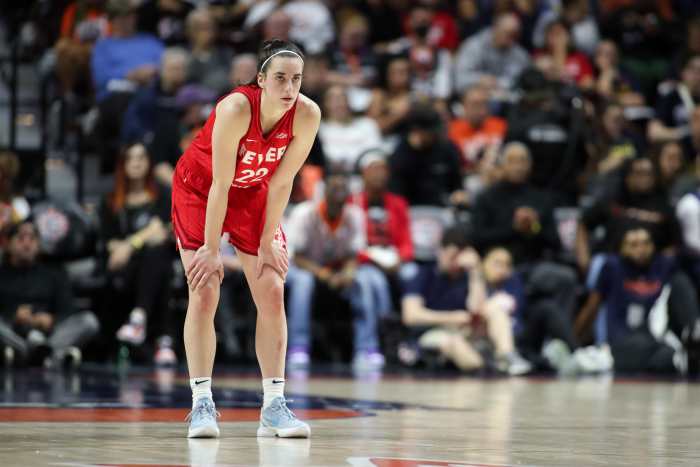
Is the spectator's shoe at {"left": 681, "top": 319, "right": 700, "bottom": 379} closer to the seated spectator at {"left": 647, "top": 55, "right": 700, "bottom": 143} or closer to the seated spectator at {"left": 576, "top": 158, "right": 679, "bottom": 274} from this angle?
the seated spectator at {"left": 576, "top": 158, "right": 679, "bottom": 274}

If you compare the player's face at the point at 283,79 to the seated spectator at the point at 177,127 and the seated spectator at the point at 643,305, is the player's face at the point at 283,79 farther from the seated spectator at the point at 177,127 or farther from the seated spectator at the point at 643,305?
A: the seated spectator at the point at 643,305

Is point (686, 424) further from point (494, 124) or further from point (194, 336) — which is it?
point (494, 124)

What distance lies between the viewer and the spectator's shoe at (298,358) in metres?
10.5

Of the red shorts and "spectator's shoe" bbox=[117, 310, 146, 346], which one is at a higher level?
the red shorts

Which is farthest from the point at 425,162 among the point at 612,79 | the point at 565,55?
the point at 565,55

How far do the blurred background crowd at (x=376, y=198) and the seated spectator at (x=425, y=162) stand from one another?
20mm

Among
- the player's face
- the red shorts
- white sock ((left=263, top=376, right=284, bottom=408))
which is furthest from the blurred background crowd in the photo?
the player's face

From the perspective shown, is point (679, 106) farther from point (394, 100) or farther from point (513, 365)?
point (513, 365)

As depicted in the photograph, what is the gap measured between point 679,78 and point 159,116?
18.1 feet

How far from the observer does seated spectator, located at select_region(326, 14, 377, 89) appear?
43.5 feet

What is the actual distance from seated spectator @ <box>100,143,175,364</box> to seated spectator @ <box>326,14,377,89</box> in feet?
9.19

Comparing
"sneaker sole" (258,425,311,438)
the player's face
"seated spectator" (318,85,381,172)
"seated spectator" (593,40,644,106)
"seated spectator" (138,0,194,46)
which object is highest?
"seated spectator" (138,0,194,46)

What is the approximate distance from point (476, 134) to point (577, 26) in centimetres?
251

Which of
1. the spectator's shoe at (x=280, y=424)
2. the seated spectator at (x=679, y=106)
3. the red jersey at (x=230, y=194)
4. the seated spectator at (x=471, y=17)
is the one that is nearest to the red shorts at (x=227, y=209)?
the red jersey at (x=230, y=194)
